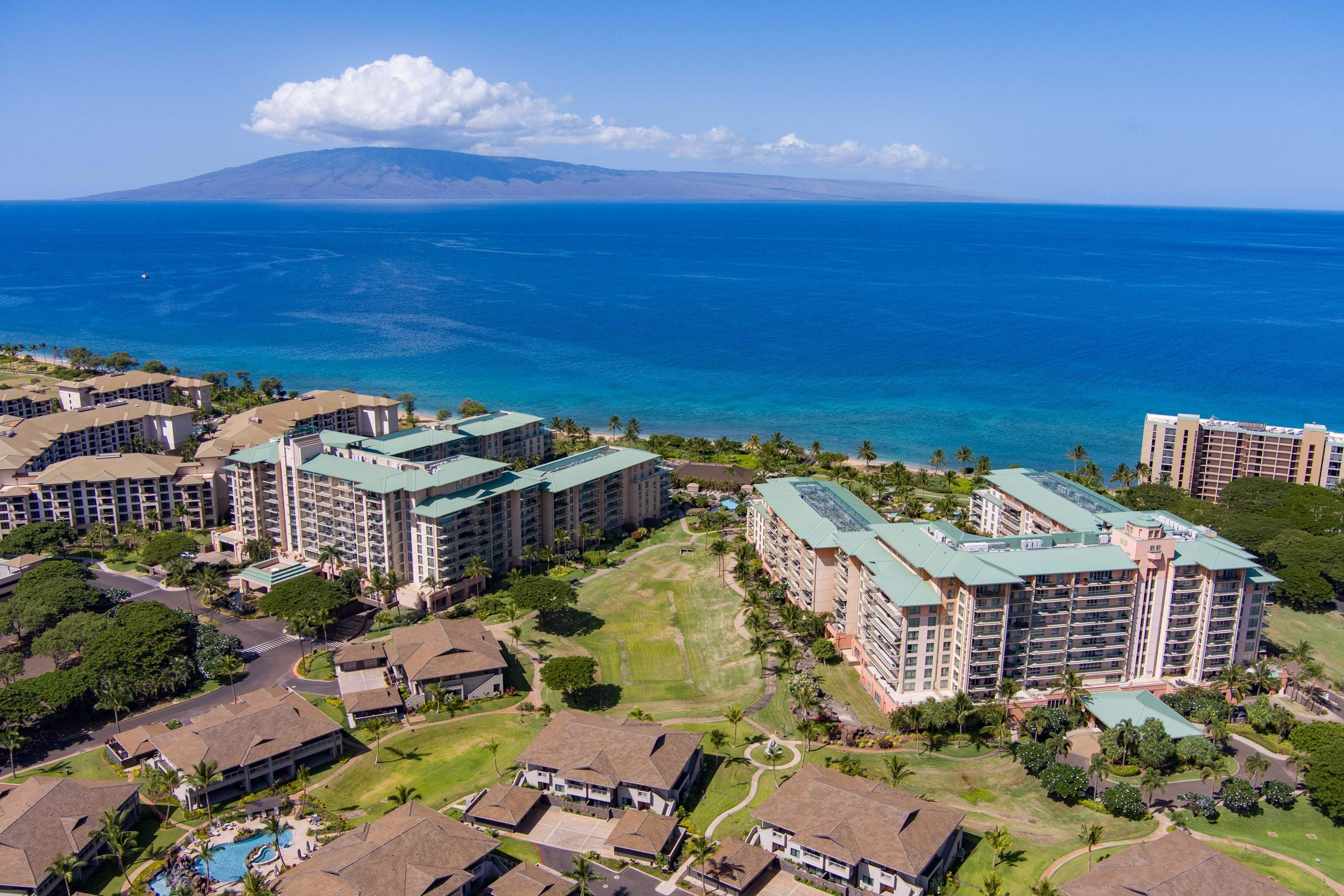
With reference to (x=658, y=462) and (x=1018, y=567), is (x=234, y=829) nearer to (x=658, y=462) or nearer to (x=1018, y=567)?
(x=1018, y=567)

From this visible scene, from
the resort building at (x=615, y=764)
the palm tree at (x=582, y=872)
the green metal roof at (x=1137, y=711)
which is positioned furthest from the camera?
the green metal roof at (x=1137, y=711)

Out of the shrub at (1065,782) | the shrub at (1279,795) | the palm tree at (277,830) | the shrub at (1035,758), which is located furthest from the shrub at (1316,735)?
the palm tree at (277,830)

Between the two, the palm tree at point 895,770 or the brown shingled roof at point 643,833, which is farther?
the palm tree at point 895,770

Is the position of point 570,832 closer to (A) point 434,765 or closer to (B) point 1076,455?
(A) point 434,765

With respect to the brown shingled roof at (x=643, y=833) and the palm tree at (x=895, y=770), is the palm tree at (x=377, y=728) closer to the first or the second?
the brown shingled roof at (x=643, y=833)

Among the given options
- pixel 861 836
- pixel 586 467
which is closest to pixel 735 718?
pixel 861 836

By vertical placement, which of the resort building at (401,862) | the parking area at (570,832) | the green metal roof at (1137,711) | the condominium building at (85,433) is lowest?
the parking area at (570,832)

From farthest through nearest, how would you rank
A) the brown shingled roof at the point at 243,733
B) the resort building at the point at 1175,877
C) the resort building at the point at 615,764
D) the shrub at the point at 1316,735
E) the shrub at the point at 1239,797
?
the shrub at the point at 1316,735 → the brown shingled roof at the point at 243,733 → the resort building at the point at 615,764 → the shrub at the point at 1239,797 → the resort building at the point at 1175,877
